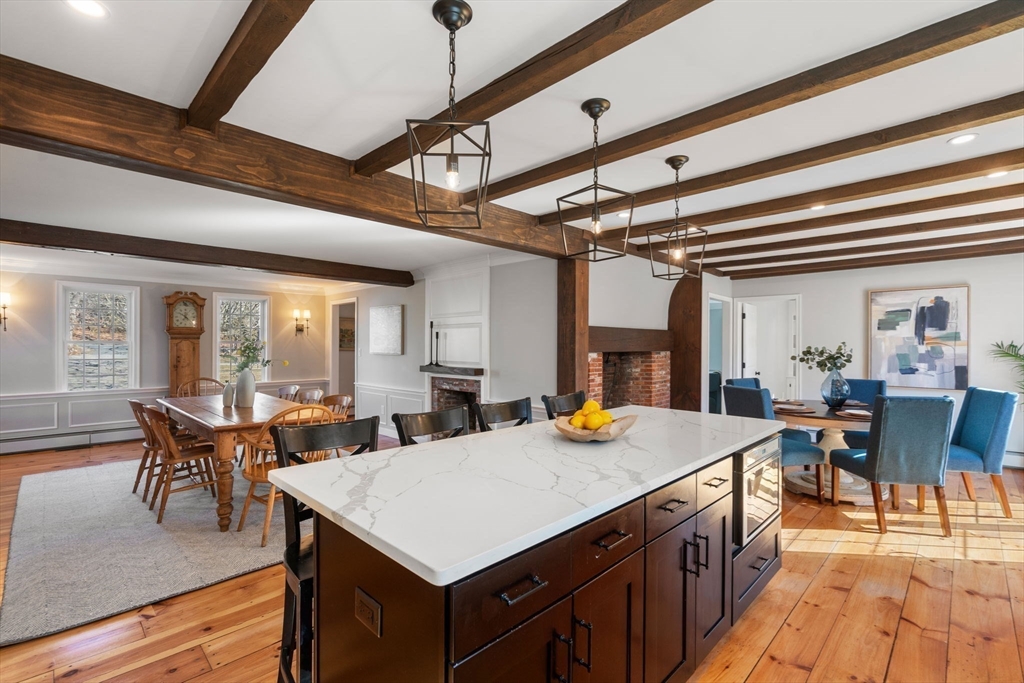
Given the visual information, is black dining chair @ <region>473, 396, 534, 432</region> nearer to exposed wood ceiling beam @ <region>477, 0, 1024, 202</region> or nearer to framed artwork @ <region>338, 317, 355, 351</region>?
exposed wood ceiling beam @ <region>477, 0, 1024, 202</region>

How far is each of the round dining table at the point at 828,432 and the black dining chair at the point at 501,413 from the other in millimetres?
2369

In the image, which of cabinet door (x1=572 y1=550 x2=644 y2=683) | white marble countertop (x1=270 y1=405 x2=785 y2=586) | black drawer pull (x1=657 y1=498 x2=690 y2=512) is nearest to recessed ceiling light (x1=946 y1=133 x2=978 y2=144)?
white marble countertop (x1=270 y1=405 x2=785 y2=586)

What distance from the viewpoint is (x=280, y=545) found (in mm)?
3154

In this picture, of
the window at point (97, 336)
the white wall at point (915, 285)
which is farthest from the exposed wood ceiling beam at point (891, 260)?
the window at point (97, 336)

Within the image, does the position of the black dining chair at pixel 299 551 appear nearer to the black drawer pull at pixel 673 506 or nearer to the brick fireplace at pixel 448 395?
the black drawer pull at pixel 673 506

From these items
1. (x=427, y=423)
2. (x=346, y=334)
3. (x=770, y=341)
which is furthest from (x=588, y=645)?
(x=346, y=334)

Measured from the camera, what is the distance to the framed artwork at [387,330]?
6676mm

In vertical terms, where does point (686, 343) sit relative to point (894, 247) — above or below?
below

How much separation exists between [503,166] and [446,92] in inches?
34.2

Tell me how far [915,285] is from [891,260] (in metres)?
0.51

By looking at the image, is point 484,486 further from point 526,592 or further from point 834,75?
point 834,75

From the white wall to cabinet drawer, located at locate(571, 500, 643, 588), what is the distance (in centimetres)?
607

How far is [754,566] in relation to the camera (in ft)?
7.55

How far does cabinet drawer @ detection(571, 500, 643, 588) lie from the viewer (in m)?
1.26
